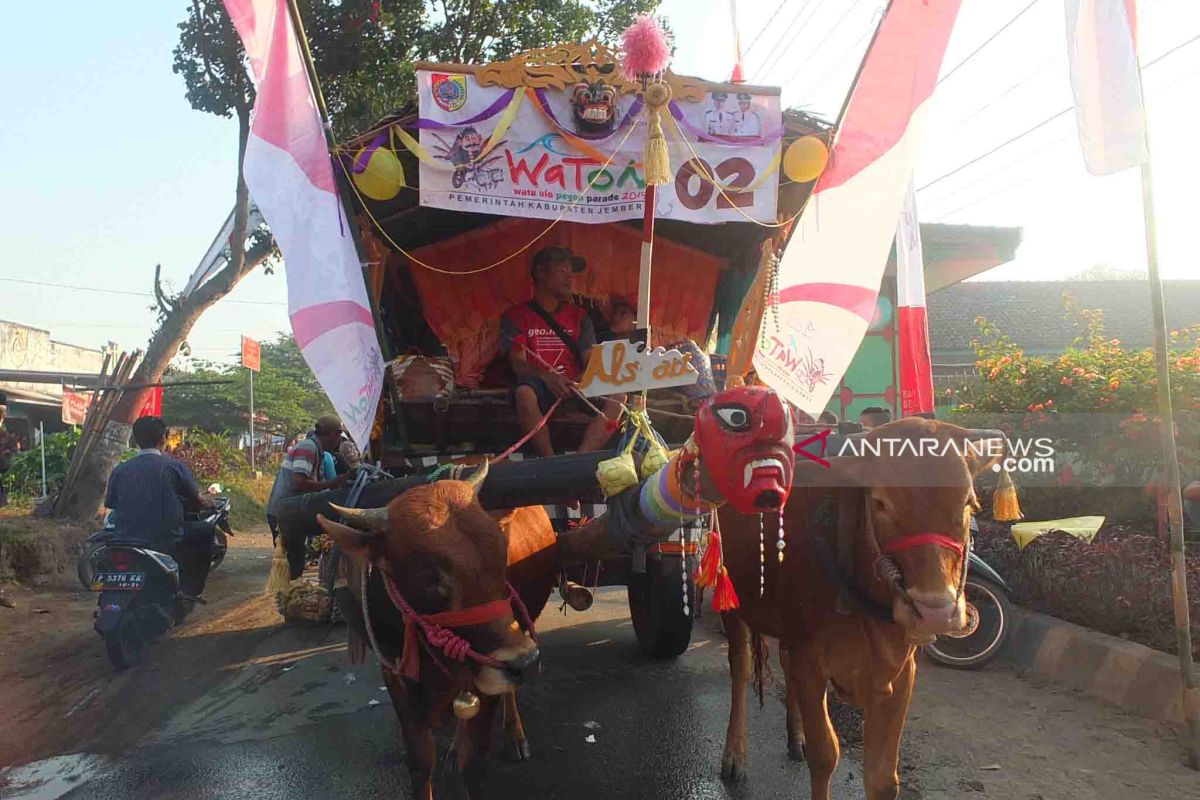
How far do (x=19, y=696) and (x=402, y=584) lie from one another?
14.2 ft

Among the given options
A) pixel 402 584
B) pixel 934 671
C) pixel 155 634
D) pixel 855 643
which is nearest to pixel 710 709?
pixel 934 671

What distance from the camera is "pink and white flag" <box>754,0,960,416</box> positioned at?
387cm

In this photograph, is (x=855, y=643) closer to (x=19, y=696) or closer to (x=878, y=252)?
(x=878, y=252)

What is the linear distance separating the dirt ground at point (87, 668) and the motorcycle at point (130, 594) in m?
0.22

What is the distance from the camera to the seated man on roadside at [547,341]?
4.48 meters

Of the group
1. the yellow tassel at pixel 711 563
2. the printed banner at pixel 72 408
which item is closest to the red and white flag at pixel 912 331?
the yellow tassel at pixel 711 563

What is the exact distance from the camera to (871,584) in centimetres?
280

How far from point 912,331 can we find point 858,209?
1699 mm

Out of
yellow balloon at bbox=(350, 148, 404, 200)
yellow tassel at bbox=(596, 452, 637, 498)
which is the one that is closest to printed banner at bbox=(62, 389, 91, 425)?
yellow balloon at bbox=(350, 148, 404, 200)

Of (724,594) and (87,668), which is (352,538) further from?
(87,668)

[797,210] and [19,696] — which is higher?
[797,210]

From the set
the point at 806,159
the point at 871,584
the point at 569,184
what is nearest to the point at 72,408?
the point at 569,184

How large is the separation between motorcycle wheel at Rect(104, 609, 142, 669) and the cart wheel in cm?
373

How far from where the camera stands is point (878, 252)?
13.5 feet
